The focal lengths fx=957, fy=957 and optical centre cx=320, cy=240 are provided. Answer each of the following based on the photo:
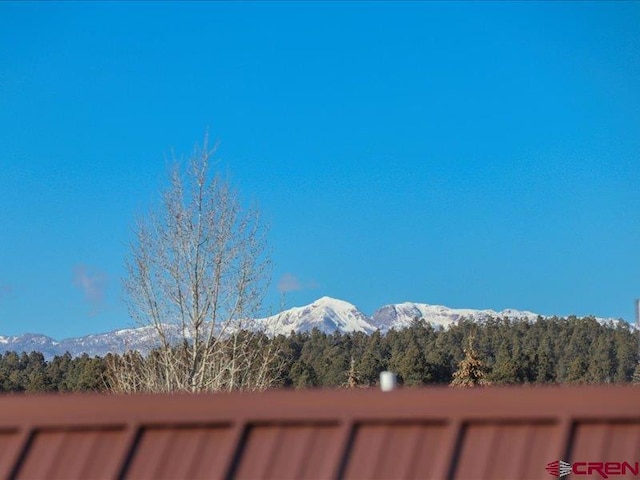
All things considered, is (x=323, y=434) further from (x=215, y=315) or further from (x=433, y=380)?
(x=433, y=380)

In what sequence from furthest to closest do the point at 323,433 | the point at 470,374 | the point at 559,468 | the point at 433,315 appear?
the point at 433,315, the point at 470,374, the point at 323,433, the point at 559,468

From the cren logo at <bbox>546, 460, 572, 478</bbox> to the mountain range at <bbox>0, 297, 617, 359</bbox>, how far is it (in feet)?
47.3

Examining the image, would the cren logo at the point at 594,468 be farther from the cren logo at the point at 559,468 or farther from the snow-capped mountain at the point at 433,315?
the snow-capped mountain at the point at 433,315

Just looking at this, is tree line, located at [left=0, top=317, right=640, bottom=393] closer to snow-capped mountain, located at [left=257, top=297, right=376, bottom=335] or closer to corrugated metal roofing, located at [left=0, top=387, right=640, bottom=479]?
snow-capped mountain, located at [left=257, top=297, right=376, bottom=335]

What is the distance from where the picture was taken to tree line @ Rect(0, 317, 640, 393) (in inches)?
1369

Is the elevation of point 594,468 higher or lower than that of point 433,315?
lower

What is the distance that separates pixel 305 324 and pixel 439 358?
17.0 meters

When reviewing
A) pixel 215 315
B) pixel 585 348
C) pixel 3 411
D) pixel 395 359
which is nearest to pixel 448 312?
pixel 585 348

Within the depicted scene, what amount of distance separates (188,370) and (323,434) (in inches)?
521

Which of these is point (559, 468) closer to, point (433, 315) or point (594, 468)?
point (594, 468)

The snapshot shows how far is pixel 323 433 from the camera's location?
298 centimetres

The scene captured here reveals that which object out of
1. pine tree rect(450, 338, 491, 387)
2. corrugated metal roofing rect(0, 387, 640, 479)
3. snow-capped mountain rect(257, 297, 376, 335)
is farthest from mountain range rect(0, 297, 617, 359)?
corrugated metal roofing rect(0, 387, 640, 479)

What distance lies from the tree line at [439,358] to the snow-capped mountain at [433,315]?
113 inches

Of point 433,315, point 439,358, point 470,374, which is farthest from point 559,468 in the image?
point 433,315
